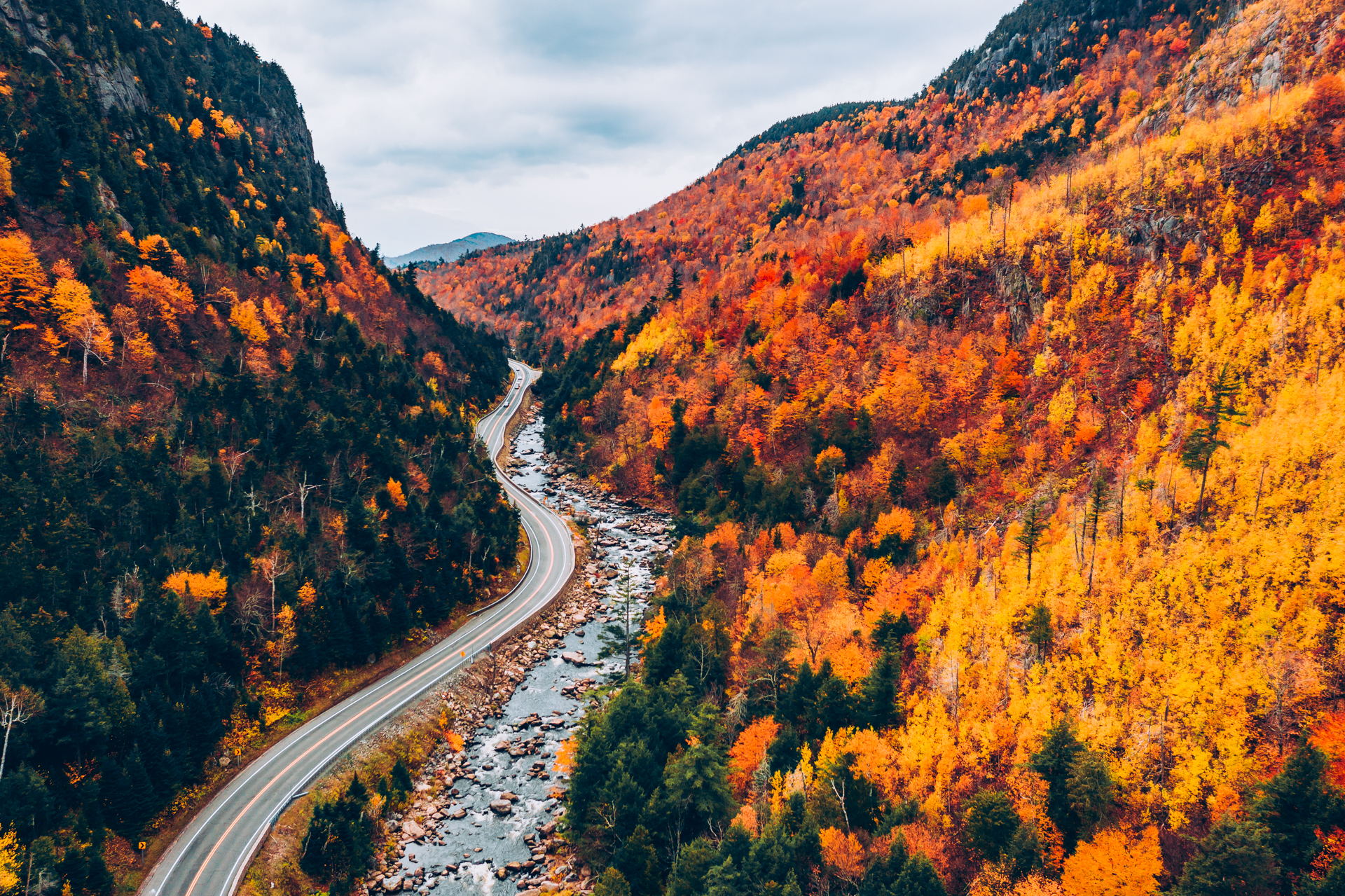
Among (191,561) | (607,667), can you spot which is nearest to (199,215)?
(191,561)

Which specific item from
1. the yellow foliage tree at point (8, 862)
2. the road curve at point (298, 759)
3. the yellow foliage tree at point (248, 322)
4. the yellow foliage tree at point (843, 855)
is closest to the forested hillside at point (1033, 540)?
the yellow foliage tree at point (843, 855)

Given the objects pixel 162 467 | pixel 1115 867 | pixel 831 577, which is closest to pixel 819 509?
pixel 831 577

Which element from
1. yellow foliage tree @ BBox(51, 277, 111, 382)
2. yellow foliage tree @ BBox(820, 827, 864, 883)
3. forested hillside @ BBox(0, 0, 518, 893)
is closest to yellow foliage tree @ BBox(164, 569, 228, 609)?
forested hillside @ BBox(0, 0, 518, 893)

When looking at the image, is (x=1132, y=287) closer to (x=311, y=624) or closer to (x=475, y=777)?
(x=475, y=777)

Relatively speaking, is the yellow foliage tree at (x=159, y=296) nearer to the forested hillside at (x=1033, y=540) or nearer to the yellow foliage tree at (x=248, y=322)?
the yellow foliage tree at (x=248, y=322)

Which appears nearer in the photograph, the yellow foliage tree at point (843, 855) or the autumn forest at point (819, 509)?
the yellow foliage tree at point (843, 855)

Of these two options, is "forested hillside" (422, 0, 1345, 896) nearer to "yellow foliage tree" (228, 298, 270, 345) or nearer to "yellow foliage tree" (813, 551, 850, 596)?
"yellow foliage tree" (813, 551, 850, 596)
